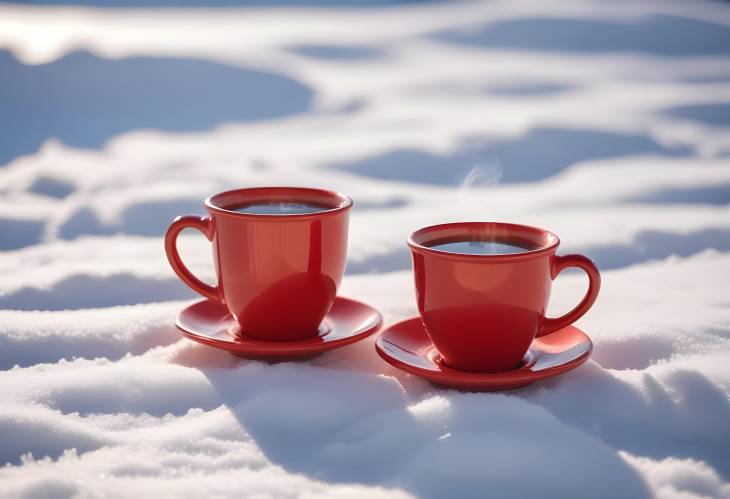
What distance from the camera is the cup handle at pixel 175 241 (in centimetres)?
122

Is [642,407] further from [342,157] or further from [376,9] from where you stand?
[376,9]

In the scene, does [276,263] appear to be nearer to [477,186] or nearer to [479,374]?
[479,374]

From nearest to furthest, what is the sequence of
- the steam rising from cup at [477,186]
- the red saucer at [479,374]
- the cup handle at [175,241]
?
1. the red saucer at [479,374]
2. the cup handle at [175,241]
3. the steam rising from cup at [477,186]

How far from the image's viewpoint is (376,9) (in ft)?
19.5

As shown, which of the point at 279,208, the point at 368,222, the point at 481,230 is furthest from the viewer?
the point at 368,222

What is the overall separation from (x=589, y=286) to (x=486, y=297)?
0.53ft

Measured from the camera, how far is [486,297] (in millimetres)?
1061

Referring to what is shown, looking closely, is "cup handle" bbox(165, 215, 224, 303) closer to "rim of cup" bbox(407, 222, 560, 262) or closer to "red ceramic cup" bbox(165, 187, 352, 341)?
"red ceramic cup" bbox(165, 187, 352, 341)

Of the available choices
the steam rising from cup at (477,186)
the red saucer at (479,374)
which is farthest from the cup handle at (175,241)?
the steam rising from cup at (477,186)

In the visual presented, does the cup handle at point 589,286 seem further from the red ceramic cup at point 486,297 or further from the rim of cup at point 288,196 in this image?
the rim of cup at point 288,196

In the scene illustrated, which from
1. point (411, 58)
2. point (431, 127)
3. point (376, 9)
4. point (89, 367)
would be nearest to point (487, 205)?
point (431, 127)

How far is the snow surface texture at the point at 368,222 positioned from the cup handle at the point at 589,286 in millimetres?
75

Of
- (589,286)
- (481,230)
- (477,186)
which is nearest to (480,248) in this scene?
(481,230)

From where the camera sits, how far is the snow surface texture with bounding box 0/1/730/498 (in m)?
0.97
